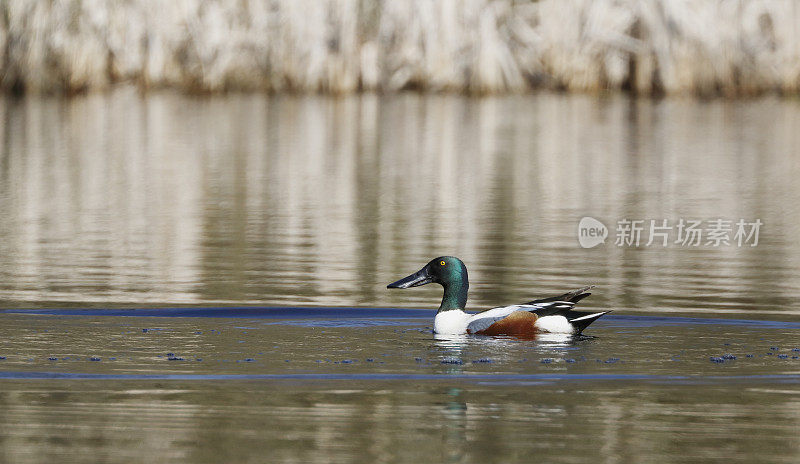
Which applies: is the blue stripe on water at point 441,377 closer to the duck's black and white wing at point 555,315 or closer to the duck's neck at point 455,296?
the duck's black and white wing at point 555,315

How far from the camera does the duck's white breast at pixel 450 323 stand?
30.8ft

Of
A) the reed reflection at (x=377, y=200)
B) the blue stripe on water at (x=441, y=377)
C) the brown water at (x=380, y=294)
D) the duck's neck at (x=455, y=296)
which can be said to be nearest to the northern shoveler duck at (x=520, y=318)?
the duck's neck at (x=455, y=296)

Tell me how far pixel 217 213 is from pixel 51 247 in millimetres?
2776

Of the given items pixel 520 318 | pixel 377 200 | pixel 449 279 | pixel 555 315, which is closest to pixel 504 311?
pixel 520 318

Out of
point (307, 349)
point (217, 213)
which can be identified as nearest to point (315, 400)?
point (307, 349)

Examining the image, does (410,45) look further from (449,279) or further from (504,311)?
(504,311)

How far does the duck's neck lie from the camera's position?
31.5 ft

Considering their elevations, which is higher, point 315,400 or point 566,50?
point 566,50

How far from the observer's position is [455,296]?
9.66 m

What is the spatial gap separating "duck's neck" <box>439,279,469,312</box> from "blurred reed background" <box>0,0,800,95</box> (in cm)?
2028

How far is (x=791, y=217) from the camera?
51.7 ft

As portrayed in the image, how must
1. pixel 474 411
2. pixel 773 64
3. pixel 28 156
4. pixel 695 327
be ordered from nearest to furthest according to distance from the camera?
pixel 474 411 → pixel 695 327 → pixel 28 156 → pixel 773 64

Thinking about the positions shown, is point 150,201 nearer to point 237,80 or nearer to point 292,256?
point 292,256
